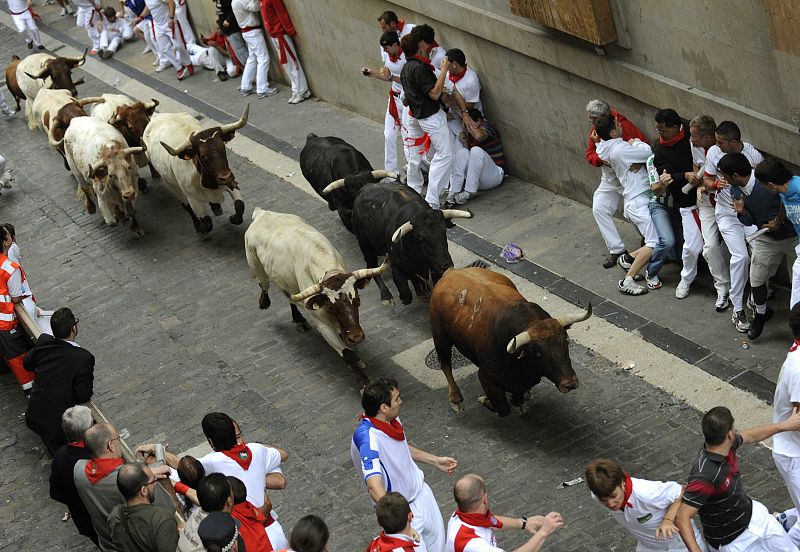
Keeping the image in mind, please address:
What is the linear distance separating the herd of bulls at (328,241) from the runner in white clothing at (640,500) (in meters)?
2.61

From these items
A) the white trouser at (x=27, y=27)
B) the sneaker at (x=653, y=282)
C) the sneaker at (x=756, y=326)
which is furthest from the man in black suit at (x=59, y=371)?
the white trouser at (x=27, y=27)

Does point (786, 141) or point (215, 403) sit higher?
point (786, 141)

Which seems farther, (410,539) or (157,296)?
(157,296)

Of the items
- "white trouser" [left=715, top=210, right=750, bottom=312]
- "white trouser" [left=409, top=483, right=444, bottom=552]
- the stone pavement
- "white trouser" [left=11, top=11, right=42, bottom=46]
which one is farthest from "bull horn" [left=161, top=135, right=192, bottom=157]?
"white trouser" [left=11, top=11, right=42, bottom=46]

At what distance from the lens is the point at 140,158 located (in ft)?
57.2

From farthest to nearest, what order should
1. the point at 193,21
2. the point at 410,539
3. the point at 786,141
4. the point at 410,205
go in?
the point at 193,21 < the point at 410,205 < the point at 786,141 < the point at 410,539

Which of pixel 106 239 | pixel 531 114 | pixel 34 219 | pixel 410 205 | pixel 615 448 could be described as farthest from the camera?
pixel 34 219

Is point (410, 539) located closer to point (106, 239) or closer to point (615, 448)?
point (615, 448)

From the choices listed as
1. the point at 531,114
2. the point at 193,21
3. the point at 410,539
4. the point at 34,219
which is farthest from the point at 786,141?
the point at 193,21

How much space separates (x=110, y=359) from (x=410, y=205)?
12.8ft

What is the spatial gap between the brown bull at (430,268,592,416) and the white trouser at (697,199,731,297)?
79.5 inches

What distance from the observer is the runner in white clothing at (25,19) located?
85.5 ft

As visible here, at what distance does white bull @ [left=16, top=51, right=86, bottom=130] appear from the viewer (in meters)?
19.7

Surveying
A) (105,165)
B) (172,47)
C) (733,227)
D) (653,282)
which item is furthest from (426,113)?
(172,47)
